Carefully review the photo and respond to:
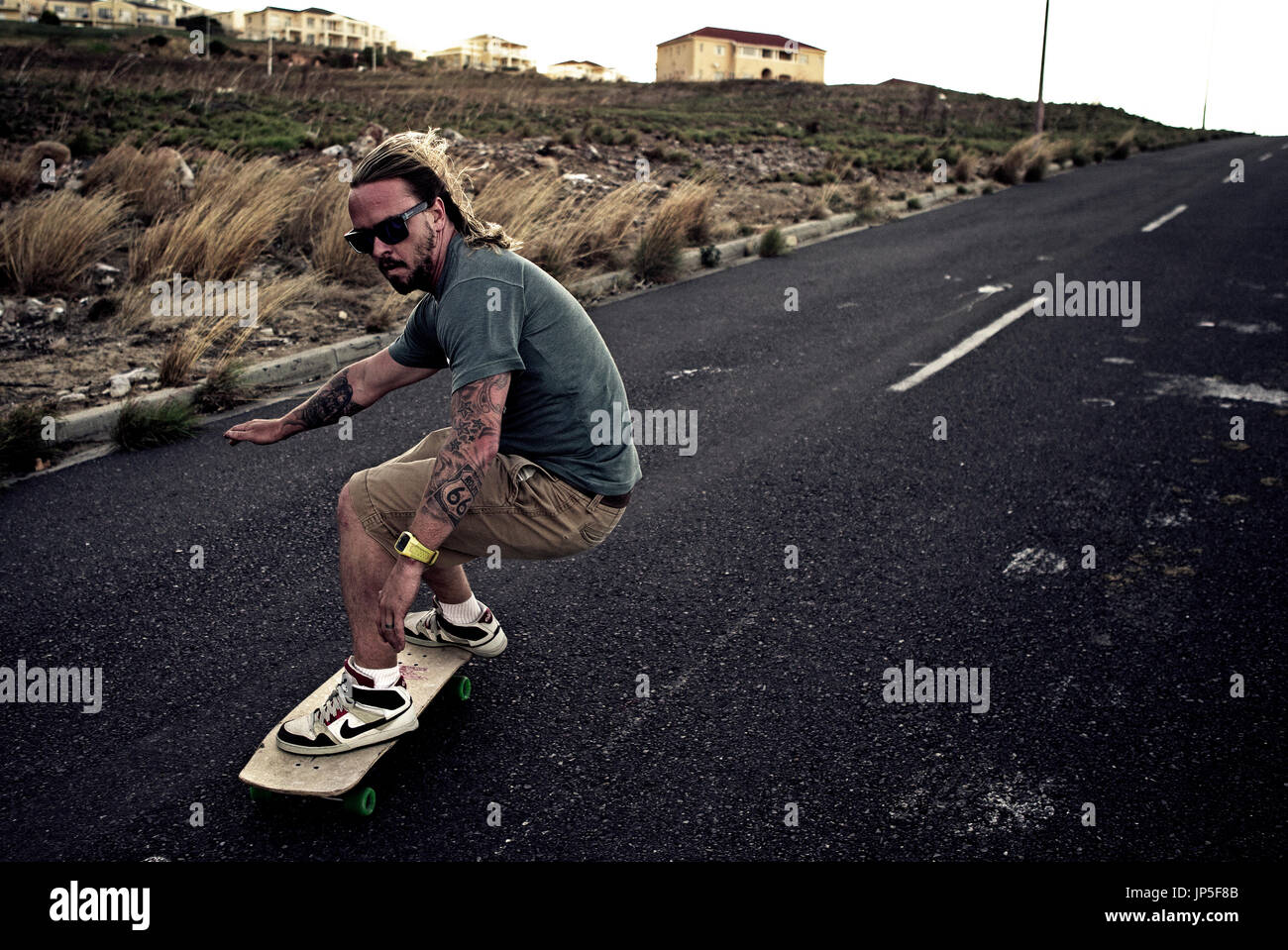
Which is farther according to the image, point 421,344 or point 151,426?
point 151,426

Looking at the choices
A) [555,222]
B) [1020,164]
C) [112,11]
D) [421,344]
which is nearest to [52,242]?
[555,222]

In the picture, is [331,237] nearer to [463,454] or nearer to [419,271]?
[419,271]

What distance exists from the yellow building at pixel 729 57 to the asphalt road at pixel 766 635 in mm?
89991

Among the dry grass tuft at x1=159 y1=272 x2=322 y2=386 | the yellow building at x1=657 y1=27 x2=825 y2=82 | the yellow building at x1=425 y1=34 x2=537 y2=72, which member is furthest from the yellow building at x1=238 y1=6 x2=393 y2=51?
the dry grass tuft at x1=159 y1=272 x2=322 y2=386

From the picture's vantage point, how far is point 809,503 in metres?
4.96

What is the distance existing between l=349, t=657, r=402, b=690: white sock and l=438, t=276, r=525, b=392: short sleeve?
0.90m

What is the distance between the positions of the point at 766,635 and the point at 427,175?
6.81ft

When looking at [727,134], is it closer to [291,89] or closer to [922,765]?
[291,89]

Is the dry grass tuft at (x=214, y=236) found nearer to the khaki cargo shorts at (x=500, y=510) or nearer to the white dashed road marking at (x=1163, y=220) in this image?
the khaki cargo shorts at (x=500, y=510)

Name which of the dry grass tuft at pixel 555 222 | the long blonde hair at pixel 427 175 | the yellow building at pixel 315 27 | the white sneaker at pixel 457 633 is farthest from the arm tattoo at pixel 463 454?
the yellow building at pixel 315 27

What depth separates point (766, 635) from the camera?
3.73 metres

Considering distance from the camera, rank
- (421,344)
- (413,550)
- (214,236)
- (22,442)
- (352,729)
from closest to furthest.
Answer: (413,550)
(352,729)
(421,344)
(22,442)
(214,236)

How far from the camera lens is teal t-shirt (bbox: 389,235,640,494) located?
2.61 metres

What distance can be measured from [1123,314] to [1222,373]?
1.96 m
